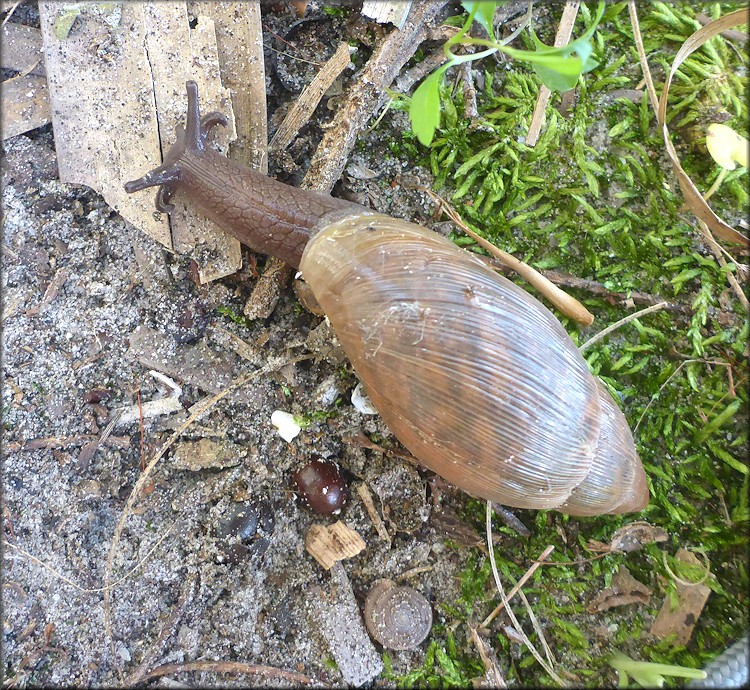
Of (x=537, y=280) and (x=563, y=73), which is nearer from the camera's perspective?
(x=563, y=73)

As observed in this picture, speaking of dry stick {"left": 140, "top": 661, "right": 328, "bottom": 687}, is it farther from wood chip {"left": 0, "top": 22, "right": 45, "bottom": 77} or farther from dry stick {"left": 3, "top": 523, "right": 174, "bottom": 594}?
wood chip {"left": 0, "top": 22, "right": 45, "bottom": 77}

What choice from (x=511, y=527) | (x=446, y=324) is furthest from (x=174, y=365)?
(x=511, y=527)

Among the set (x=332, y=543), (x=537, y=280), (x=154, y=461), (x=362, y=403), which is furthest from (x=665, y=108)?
(x=154, y=461)

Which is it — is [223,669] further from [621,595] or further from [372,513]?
[621,595]

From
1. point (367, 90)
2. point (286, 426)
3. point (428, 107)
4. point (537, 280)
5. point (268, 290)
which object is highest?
point (428, 107)

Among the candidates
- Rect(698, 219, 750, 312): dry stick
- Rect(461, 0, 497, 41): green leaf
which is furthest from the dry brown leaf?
Rect(461, 0, 497, 41): green leaf

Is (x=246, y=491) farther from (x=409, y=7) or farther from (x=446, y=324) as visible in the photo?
(x=409, y=7)
